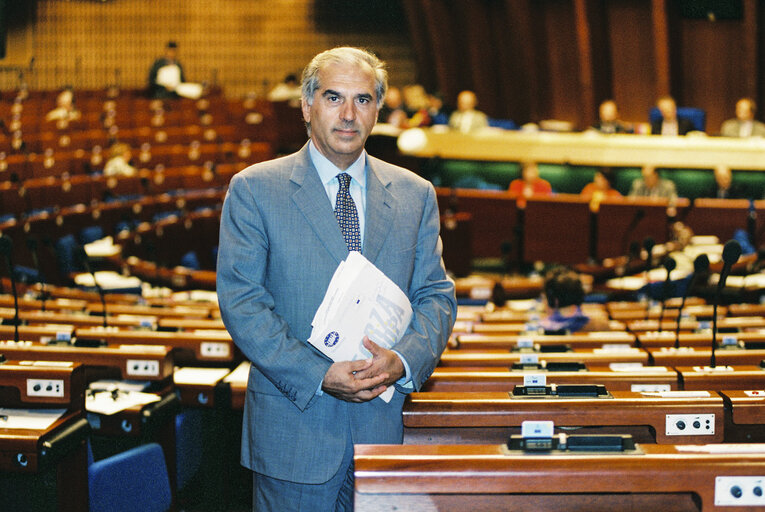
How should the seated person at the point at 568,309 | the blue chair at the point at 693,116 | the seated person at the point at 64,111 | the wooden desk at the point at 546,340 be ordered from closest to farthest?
1. the wooden desk at the point at 546,340
2. the seated person at the point at 568,309
3. the blue chair at the point at 693,116
4. the seated person at the point at 64,111

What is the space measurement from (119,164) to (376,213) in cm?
728

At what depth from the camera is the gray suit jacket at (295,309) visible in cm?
171

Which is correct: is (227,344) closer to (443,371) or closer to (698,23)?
(443,371)

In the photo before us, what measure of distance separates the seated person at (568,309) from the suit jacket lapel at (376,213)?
1.64 m

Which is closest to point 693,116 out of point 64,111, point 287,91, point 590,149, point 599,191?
point 590,149

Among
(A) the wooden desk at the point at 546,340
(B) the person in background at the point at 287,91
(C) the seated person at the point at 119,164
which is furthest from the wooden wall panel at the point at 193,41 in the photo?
(A) the wooden desk at the point at 546,340

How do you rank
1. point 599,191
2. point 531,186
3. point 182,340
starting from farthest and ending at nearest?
point 531,186 → point 599,191 → point 182,340

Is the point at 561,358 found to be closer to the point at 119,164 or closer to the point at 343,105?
the point at 343,105

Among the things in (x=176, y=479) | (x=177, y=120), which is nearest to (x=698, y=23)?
(x=177, y=120)

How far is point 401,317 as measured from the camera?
5.97 ft

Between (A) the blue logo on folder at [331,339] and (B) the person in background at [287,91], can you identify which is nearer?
(A) the blue logo on folder at [331,339]

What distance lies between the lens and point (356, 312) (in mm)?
1747

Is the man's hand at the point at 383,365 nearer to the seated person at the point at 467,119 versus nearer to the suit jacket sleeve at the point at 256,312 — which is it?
the suit jacket sleeve at the point at 256,312

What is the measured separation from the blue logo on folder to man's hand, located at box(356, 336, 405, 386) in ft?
0.18
